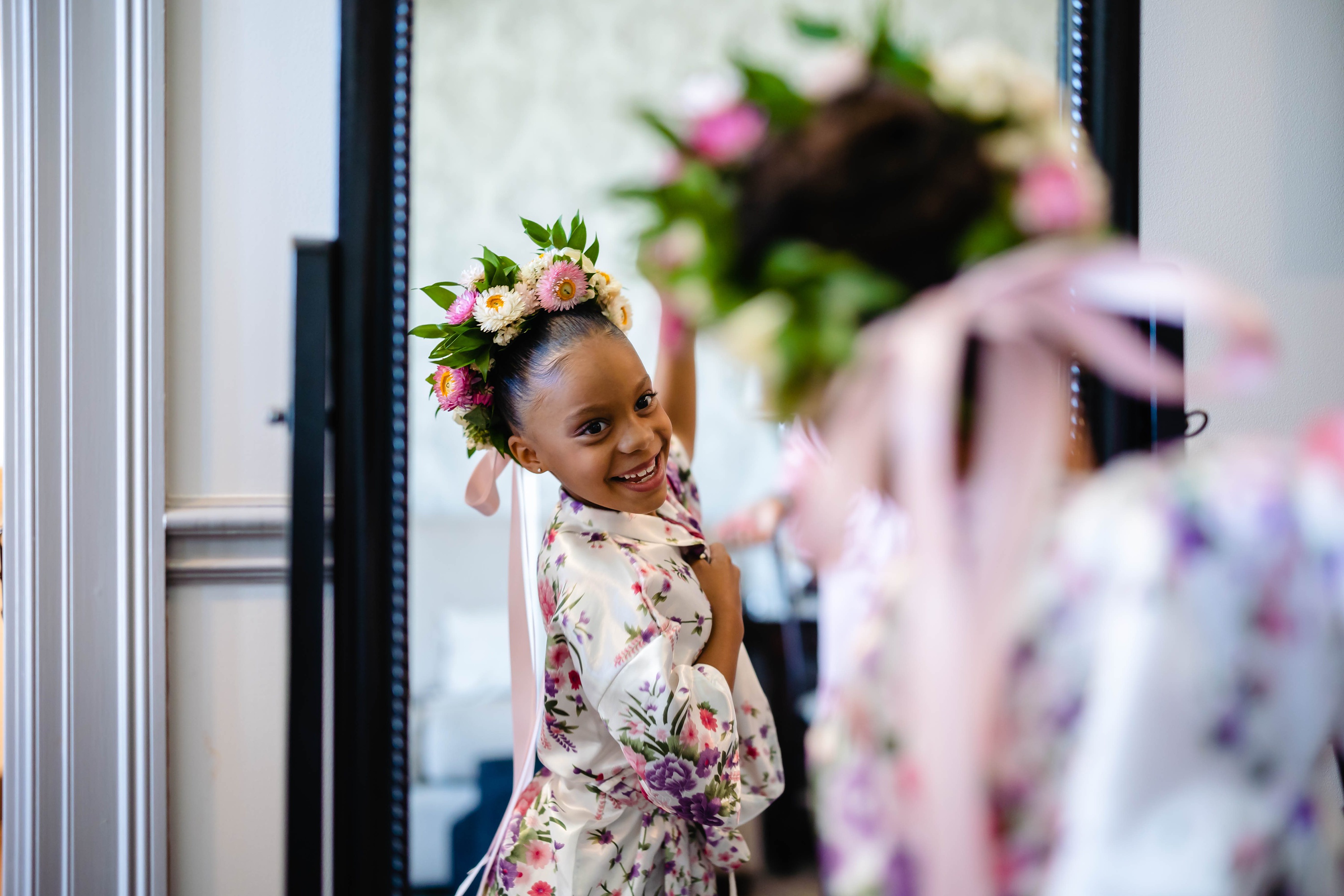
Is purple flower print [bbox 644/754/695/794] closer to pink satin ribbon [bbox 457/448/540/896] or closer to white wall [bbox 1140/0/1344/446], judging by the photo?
pink satin ribbon [bbox 457/448/540/896]

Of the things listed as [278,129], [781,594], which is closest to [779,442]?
[781,594]

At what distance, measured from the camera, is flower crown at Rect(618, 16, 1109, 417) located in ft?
1.23

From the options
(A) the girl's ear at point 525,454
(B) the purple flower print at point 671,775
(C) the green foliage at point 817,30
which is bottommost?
(B) the purple flower print at point 671,775

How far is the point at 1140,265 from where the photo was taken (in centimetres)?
36

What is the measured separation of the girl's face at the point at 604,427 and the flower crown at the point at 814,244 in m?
0.40

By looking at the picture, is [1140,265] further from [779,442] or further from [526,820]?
[526,820]

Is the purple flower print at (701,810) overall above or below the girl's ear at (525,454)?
below

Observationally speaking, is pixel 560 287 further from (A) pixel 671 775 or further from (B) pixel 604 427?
(A) pixel 671 775

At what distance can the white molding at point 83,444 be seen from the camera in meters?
0.96

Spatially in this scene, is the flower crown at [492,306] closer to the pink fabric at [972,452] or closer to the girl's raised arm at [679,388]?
the girl's raised arm at [679,388]

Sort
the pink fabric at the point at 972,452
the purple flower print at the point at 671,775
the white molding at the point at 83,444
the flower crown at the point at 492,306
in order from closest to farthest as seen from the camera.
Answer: the pink fabric at the point at 972,452 → the purple flower print at the point at 671,775 → the flower crown at the point at 492,306 → the white molding at the point at 83,444

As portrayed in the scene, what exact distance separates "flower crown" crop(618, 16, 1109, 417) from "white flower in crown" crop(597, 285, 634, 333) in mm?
457

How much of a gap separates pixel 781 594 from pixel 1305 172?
792 millimetres

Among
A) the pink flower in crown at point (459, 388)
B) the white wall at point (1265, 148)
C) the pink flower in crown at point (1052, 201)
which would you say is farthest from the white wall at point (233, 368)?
the white wall at point (1265, 148)
